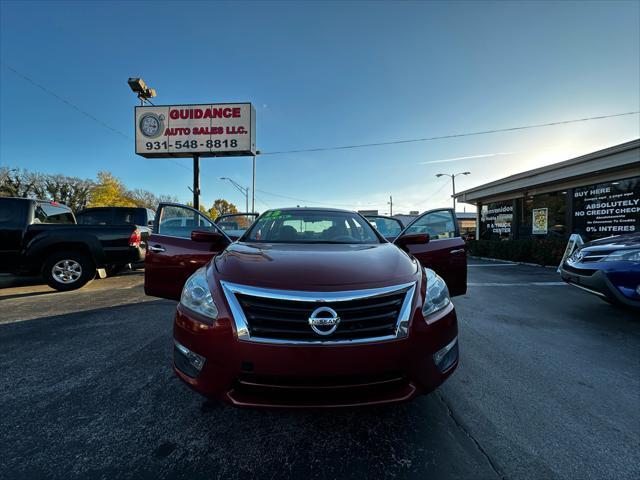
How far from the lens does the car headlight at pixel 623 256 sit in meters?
3.83

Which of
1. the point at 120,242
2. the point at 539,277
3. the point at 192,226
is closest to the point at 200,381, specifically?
the point at 192,226

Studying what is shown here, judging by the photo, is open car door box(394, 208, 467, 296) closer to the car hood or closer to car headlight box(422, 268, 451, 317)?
the car hood

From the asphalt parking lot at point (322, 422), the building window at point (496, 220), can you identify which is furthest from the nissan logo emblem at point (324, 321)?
the building window at point (496, 220)

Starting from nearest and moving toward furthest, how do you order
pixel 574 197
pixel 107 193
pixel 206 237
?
pixel 206 237
pixel 574 197
pixel 107 193

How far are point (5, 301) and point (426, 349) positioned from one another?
22.8ft

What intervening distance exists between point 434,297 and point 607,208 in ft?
41.3

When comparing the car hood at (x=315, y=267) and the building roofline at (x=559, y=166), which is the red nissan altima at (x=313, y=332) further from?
A: the building roofline at (x=559, y=166)

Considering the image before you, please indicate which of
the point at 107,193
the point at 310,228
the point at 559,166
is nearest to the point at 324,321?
the point at 310,228

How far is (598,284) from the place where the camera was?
4.08m

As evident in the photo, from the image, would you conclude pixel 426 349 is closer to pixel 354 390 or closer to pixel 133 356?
pixel 354 390

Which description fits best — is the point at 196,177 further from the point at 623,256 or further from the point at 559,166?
the point at 559,166

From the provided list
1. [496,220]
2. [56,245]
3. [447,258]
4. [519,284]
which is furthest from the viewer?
[496,220]

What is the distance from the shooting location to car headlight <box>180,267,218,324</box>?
166 centimetres

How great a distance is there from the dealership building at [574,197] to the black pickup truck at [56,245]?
45.9 ft
